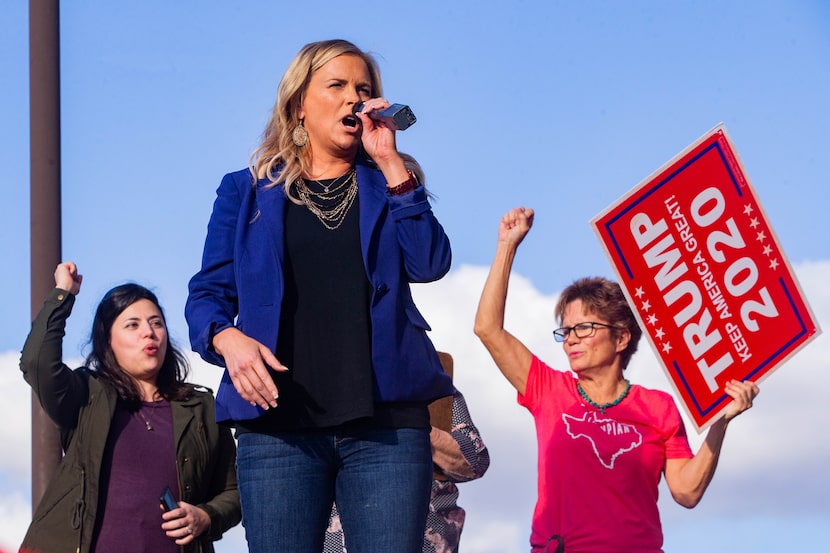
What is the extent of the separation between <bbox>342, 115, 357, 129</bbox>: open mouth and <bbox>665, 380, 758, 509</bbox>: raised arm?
87.8 inches

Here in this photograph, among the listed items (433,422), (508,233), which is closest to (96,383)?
(433,422)

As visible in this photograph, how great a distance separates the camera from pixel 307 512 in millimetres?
2783

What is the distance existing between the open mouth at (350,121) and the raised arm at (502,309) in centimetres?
149

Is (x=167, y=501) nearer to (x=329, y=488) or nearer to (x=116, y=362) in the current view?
(x=116, y=362)

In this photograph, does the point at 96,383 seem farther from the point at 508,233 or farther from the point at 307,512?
the point at 307,512

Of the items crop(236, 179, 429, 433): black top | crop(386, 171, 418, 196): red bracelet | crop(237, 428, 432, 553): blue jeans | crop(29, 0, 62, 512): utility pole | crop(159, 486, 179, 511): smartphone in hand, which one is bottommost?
crop(237, 428, 432, 553): blue jeans

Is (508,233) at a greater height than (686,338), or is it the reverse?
(508,233)

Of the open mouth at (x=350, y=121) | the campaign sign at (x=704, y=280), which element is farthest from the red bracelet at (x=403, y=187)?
the campaign sign at (x=704, y=280)

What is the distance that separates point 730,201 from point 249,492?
2.69 metres

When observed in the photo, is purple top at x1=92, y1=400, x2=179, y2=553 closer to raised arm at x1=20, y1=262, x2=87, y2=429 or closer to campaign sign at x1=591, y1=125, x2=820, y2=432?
raised arm at x1=20, y1=262, x2=87, y2=429

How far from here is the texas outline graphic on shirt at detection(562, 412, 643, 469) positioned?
4.62 m

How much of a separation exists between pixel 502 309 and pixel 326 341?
6.42 ft

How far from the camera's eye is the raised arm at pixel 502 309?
14.9 feet

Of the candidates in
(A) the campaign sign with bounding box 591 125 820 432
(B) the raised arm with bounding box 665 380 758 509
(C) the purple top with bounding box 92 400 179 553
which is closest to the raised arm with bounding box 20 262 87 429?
(C) the purple top with bounding box 92 400 179 553
